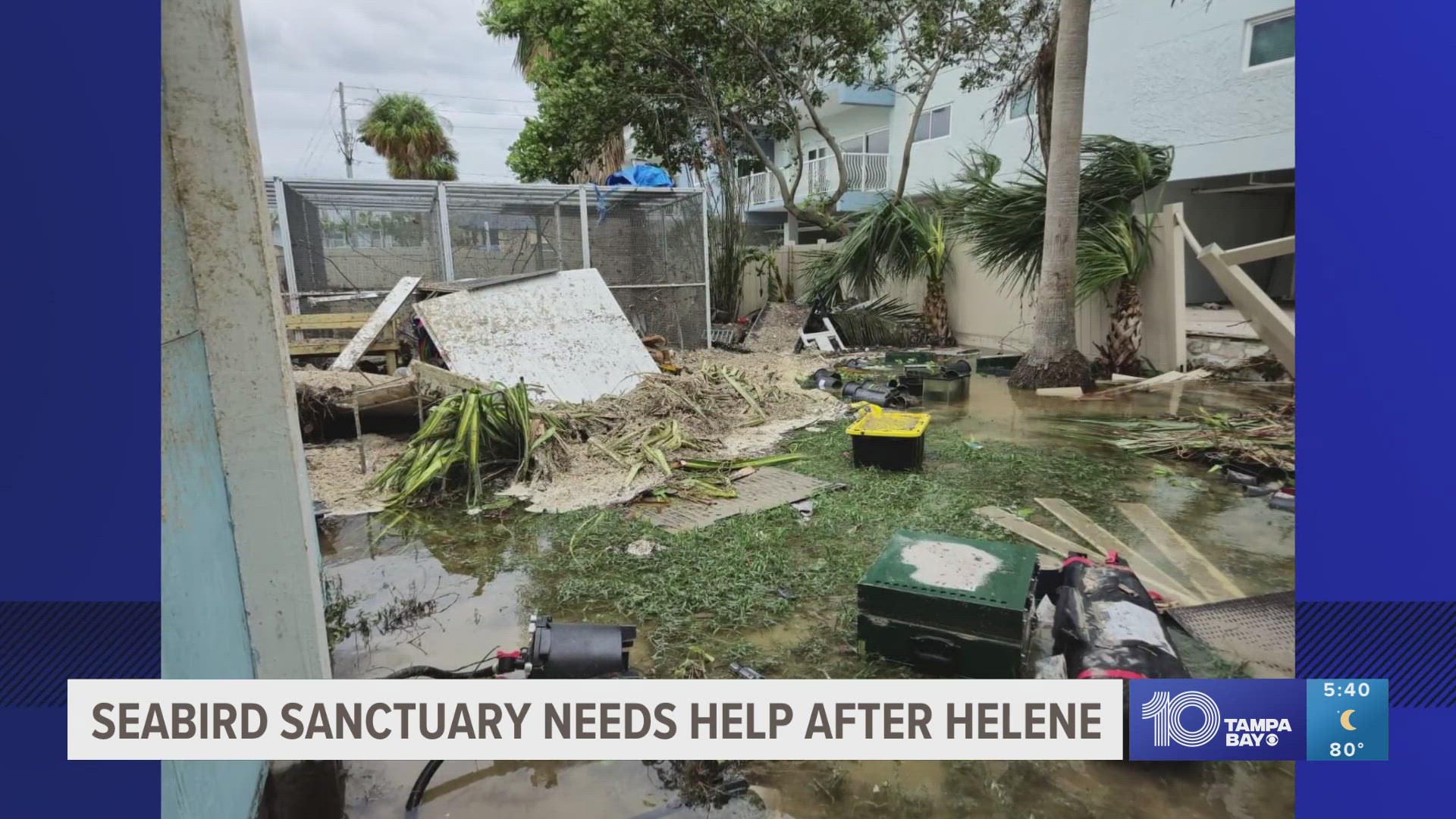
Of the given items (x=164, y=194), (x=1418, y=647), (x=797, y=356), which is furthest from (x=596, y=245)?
(x=1418, y=647)

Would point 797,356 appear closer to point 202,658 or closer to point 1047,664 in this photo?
point 1047,664

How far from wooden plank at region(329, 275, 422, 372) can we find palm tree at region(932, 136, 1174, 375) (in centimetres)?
670

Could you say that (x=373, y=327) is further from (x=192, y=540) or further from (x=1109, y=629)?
(x=1109, y=629)

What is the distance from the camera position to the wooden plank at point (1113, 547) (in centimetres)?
304

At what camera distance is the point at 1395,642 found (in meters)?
1.52

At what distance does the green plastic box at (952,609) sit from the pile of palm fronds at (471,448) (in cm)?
280

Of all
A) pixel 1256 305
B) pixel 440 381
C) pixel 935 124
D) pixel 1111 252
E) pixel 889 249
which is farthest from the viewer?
pixel 935 124

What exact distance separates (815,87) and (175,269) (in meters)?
12.5

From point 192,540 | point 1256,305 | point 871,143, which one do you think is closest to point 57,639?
point 192,540

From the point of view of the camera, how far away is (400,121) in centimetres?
2283

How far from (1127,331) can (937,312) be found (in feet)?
11.9

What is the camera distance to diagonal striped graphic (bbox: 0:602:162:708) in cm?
131

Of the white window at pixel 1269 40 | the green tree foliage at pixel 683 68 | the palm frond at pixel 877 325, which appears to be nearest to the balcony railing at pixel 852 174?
the green tree foliage at pixel 683 68

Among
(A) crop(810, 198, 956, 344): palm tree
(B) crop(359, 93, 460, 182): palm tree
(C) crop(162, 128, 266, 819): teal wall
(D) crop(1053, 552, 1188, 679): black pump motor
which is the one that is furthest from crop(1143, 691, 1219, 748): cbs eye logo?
(B) crop(359, 93, 460, 182): palm tree
